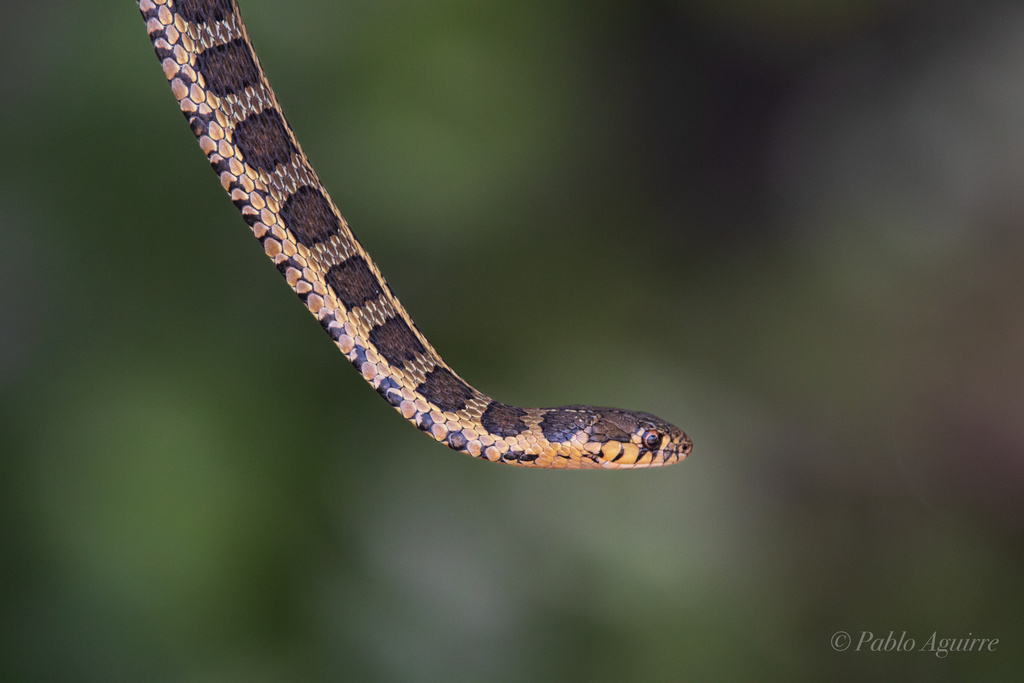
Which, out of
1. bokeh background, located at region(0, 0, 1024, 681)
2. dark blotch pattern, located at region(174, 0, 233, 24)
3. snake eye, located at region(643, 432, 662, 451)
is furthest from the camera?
bokeh background, located at region(0, 0, 1024, 681)

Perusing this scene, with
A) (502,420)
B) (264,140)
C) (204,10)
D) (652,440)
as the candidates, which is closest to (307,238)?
(264,140)

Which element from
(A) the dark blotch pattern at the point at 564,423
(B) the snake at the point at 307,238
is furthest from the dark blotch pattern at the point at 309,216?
(A) the dark blotch pattern at the point at 564,423

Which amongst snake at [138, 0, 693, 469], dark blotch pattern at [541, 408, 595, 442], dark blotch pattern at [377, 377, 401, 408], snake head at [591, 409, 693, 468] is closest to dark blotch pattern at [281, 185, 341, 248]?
snake at [138, 0, 693, 469]

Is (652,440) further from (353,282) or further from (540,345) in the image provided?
(540,345)

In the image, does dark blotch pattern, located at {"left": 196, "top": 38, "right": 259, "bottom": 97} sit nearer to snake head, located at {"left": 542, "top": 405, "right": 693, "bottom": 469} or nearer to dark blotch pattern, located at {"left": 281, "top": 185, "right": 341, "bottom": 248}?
dark blotch pattern, located at {"left": 281, "top": 185, "right": 341, "bottom": 248}

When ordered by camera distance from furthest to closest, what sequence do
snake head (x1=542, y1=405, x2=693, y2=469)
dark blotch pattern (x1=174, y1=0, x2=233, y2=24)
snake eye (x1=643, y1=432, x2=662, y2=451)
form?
1. snake eye (x1=643, y1=432, x2=662, y2=451)
2. snake head (x1=542, y1=405, x2=693, y2=469)
3. dark blotch pattern (x1=174, y1=0, x2=233, y2=24)

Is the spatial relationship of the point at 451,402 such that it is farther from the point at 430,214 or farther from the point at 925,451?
the point at 925,451

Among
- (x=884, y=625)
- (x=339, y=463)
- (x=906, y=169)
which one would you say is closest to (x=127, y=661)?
(x=339, y=463)
